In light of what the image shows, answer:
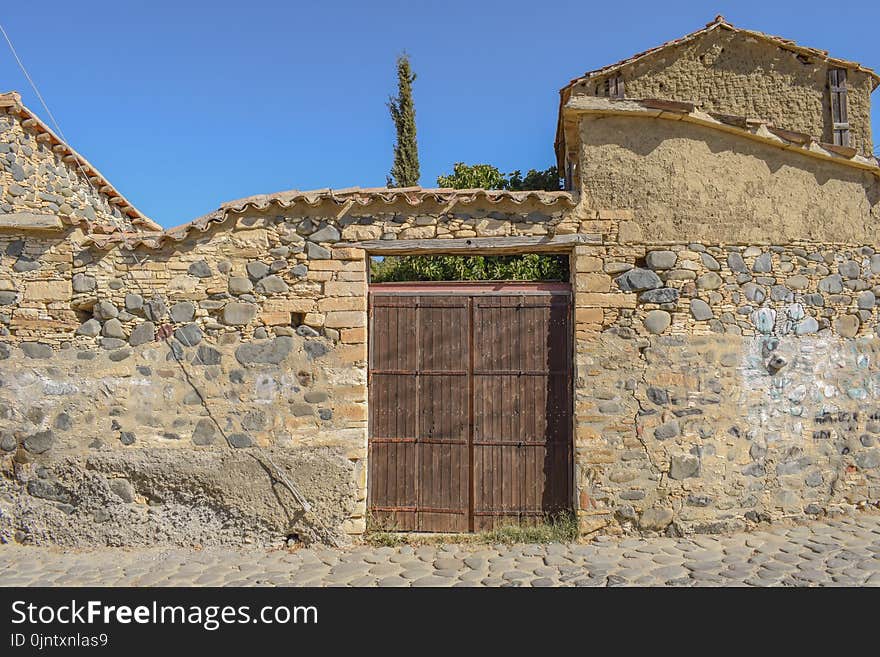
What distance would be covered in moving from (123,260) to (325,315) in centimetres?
172

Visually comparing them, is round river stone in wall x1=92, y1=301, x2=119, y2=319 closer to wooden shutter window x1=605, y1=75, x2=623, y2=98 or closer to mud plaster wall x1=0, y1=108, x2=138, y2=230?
mud plaster wall x1=0, y1=108, x2=138, y2=230

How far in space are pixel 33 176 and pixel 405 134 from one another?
988 cm

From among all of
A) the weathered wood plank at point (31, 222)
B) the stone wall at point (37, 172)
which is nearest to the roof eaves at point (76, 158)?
the stone wall at point (37, 172)

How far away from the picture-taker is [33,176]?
834 centimetres

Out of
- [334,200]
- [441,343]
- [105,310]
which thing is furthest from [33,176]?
[441,343]

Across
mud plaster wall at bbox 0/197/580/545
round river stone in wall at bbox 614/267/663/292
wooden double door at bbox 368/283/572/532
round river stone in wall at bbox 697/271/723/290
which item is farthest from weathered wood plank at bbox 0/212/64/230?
round river stone in wall at bbox 697/271/723/290

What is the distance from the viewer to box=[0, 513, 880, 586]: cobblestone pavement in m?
4.68

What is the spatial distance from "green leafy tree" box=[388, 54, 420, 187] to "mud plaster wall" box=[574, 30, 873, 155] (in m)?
7.12

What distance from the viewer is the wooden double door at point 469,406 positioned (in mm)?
5715

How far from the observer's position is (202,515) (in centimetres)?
555

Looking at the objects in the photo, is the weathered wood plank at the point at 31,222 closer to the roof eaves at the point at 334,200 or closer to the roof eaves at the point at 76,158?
the roof eaves at the point at 334,200

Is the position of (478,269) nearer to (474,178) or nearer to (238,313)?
(474,178)

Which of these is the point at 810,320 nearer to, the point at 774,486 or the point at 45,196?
the point at 774,486
